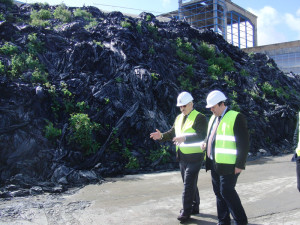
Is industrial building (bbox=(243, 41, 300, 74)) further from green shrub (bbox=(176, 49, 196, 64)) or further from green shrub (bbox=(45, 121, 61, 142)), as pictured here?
green shrub (bbox=(45, 121, 61, 142))

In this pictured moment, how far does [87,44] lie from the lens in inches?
448

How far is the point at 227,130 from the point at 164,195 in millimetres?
2480

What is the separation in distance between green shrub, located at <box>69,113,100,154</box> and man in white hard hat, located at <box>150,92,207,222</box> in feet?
12.8

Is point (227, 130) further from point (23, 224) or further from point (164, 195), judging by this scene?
point (23, 224)

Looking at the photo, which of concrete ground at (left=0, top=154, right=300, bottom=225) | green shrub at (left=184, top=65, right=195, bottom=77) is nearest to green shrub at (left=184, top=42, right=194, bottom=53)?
Answer: green shrub at (left=184, top=65, right=195, bottom=77)

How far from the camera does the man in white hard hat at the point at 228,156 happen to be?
323cm

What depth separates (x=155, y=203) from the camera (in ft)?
15.7

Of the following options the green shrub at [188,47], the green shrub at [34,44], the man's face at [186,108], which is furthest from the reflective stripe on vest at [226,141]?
the green shrub at [188,47]

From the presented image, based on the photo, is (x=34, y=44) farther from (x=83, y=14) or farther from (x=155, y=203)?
(x=155, y=203)

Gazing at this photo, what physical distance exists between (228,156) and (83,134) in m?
4.98

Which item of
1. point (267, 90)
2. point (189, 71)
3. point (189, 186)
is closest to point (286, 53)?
point (267, 90)

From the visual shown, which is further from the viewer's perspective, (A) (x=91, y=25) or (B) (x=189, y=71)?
(A) (x=91, y=25)

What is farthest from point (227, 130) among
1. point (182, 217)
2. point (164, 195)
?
point (164, 195)

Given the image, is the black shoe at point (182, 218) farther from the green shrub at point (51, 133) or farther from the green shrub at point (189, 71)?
the green shrub at point (189, 71)
